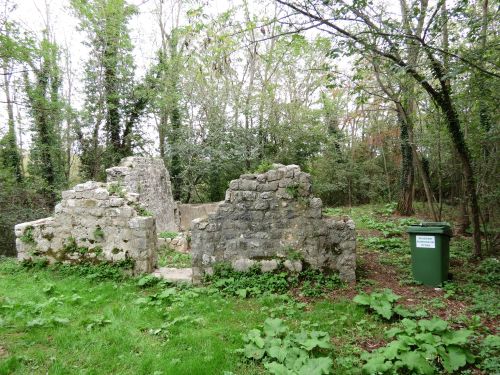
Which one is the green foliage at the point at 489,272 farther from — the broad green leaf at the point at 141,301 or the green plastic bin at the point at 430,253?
the broad green leaf at the point at 141,301

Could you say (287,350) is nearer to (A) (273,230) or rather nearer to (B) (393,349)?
(B) (393,349)

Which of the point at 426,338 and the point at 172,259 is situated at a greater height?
the point at 426,338

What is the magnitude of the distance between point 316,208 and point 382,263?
7.38 ft

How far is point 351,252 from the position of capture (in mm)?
5520

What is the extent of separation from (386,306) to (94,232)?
5.56m

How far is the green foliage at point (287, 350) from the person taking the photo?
290 centimetres

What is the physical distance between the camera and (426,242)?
540 cm

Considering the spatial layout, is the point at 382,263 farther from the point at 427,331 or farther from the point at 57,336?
the point at 57,336

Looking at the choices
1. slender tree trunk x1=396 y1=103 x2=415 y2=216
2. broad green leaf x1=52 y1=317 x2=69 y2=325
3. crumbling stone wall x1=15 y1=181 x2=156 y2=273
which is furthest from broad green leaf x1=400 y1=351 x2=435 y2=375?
slender tree trunk x1=396 y1=103 x2=415 y2=216

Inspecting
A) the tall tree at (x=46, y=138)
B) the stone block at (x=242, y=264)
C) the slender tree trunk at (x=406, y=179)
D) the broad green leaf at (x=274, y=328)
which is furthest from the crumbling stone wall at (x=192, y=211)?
the broad green leaf at (x=274, y=328)

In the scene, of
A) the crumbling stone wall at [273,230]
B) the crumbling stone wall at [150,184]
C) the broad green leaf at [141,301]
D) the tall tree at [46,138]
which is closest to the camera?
the broad green leaf at [141,301]

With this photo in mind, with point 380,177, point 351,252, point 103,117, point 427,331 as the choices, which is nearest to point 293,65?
point 380,177

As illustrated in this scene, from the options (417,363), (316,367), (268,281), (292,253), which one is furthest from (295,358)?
(292,253)

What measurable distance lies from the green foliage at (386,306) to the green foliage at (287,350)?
1069 mm
